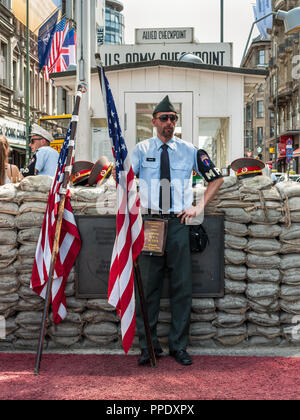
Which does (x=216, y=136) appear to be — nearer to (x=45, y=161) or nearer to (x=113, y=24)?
(x=45, y=161)

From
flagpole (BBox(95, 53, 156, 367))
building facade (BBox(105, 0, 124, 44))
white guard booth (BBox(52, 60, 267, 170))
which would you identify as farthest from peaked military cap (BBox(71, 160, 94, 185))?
building facade (BBox(105, 0, 124, 44))

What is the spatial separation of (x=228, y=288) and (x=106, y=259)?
44.9 inches

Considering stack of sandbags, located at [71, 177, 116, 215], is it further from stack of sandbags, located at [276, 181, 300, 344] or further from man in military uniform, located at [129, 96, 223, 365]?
stack of sandbags, located at [276, 181, 300, 344]

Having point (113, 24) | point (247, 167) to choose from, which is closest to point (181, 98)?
point (247, 167)

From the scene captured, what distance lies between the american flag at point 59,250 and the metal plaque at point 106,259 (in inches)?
Answer: 4.3

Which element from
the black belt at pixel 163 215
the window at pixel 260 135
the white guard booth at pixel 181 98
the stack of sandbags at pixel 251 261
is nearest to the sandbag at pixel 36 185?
the black belt at pixel 163 215

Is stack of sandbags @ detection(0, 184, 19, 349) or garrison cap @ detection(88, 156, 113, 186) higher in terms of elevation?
garrison cap @ detection(88, 156, 113, 186)

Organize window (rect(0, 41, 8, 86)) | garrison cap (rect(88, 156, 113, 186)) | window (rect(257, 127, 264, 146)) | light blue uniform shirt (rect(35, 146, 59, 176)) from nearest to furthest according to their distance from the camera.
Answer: garrison cap (rect(88, 156, 113, 186)) → light blue uniform shirt (rect(35, 146, 59, 176)) → window (rect(0, 41, 8, 86)) → window (rect(257, 127, 264, 146))

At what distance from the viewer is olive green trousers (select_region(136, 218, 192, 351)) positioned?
4328 mm

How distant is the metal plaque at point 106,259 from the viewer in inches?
183

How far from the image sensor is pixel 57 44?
696 inches

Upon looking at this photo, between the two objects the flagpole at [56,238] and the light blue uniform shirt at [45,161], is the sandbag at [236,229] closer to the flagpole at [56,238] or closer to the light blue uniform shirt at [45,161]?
the flagpole at [56,238]

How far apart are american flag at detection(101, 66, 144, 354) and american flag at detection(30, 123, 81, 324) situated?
53 centimetres

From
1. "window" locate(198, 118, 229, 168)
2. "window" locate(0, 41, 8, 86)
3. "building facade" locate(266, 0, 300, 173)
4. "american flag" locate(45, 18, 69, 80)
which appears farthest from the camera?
"building facade" locate(266, 0, 300, 173)
